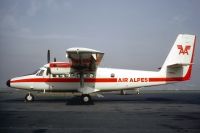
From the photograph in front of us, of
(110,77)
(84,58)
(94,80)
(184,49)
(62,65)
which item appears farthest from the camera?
(184,49)

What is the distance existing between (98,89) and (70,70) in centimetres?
314

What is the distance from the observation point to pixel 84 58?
16.6 m

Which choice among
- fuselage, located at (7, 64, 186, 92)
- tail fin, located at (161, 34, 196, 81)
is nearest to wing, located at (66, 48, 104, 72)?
fuselage, located at (7, 64, 186, 92)

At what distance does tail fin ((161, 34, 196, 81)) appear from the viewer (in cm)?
1980

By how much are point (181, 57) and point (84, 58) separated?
8.91m

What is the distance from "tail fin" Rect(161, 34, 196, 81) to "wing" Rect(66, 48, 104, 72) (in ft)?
20.8

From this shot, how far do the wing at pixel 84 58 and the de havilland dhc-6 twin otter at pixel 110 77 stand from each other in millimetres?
162

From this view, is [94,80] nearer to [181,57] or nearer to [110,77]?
[110,77]

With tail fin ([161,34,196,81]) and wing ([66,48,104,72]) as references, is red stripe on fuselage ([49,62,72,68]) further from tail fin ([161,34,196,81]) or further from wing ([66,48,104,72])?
tail fin ([161,34,196,81])

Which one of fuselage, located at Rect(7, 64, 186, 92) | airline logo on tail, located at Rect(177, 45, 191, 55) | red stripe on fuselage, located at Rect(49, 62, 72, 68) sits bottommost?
fuselage, located at Rect(7, 64, 186, 92)

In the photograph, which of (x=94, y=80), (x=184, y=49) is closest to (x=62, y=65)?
(x=94, y=80)

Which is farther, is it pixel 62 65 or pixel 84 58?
pixel 62 65

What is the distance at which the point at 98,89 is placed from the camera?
63.9 ft

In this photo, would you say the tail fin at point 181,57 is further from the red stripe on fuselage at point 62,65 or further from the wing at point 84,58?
the red stripe on fuselage at point 62,65
